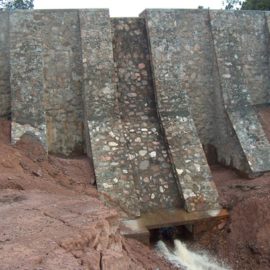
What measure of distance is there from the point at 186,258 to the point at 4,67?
544 centimetres

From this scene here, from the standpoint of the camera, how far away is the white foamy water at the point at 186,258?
666cm

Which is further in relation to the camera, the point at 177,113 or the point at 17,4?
the point at 17,4

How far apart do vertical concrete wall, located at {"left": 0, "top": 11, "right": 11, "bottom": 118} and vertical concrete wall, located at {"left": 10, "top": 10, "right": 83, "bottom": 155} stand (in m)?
0.22

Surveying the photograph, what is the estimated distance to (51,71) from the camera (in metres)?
9.05

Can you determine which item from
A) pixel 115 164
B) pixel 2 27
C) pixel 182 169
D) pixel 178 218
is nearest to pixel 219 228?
pixel 178 218

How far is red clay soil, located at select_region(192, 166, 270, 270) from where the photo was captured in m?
6.62

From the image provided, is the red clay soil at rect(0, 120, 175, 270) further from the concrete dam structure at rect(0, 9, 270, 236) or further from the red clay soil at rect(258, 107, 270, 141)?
the red clay soil at rect(258, 107, 270, 141)

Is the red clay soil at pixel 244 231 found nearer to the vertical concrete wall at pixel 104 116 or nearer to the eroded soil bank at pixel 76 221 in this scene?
the eroded soil bank at pixel 76 221

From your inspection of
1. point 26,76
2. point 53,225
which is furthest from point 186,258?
point 26,76

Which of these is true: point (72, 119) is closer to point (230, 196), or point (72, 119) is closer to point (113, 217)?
point (230, 196)

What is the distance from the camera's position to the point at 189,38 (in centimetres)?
1002

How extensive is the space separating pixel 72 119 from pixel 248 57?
186 inches

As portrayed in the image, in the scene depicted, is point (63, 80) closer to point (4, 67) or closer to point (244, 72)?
point (4, 67)

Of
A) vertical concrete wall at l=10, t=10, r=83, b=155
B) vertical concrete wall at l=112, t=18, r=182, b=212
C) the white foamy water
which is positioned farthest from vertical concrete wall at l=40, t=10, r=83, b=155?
the white foamy water
